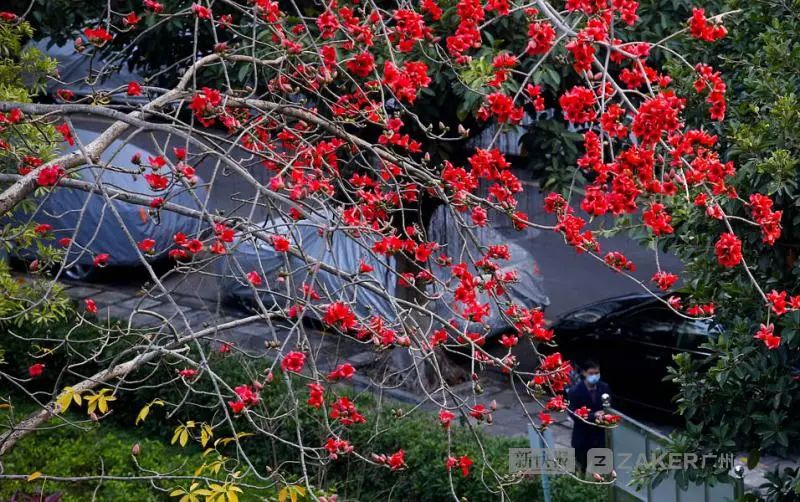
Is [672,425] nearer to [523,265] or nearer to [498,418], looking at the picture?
[498,418]

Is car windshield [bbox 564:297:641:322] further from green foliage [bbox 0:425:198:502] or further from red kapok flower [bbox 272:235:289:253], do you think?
red kapok flower [bbox 272:235:289:253]

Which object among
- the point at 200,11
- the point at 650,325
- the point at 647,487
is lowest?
the point at 650,325

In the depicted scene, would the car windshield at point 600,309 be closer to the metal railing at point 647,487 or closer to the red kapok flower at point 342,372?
the metal railing at point 647,487

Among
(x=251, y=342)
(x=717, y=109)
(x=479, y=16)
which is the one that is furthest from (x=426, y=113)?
(x=251, y=342)

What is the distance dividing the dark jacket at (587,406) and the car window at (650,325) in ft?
5.19

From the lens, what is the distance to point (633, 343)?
31.1ft

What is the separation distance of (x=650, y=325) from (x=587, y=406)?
1859 millimetres

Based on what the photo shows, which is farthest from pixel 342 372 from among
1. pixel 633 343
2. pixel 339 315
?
pixel 633 343

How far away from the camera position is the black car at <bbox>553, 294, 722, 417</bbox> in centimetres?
923

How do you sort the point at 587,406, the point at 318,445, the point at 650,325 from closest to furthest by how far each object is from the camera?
the point at 318,445 → the point at 587,406 → the point at 650,325

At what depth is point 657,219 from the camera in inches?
168

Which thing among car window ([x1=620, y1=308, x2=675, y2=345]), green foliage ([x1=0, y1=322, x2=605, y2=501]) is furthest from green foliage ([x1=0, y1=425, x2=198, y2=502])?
car window ([x1=620, y1=308, x2=675, y2=345])

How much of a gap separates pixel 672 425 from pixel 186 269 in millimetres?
6270

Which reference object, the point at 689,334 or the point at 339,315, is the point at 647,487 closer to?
the point at 339,315
